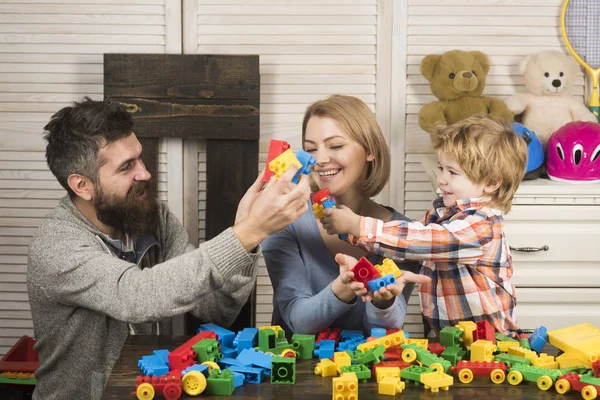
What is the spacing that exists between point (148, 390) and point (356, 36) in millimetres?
1865

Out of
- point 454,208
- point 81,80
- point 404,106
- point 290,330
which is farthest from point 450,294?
point 81,80

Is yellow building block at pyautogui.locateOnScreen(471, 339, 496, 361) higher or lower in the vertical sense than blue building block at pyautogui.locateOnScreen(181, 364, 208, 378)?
higher

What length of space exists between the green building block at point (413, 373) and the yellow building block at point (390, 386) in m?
0.04

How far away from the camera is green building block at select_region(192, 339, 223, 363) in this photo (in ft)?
4.84

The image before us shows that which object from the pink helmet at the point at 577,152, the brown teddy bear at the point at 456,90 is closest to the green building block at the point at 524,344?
the pink helmet at the point at 577,152

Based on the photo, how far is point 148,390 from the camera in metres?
1.36

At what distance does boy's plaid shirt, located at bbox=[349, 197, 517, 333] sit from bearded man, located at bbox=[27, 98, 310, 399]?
247mm

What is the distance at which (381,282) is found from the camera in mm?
1556

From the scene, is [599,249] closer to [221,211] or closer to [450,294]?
[450,294]

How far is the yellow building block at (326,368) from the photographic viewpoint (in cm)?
145

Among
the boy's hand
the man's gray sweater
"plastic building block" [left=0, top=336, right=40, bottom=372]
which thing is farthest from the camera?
"plastic building block" [left=0, top=336, right=40, bottom=372]

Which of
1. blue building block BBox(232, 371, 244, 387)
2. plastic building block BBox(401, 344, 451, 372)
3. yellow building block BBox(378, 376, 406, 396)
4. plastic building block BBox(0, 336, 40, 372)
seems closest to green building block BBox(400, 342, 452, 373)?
plastic building block BBox(401, 344, 451, 372)

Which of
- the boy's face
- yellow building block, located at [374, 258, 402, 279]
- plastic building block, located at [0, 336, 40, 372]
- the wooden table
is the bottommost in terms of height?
plastic building block, located at [0, 336, 40, 372]

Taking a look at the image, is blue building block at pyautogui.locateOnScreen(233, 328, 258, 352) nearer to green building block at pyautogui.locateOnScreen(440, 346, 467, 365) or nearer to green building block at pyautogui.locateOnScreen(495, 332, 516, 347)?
green building block at pyautogui.locateOnScreen(440, 346, 467, 365)
